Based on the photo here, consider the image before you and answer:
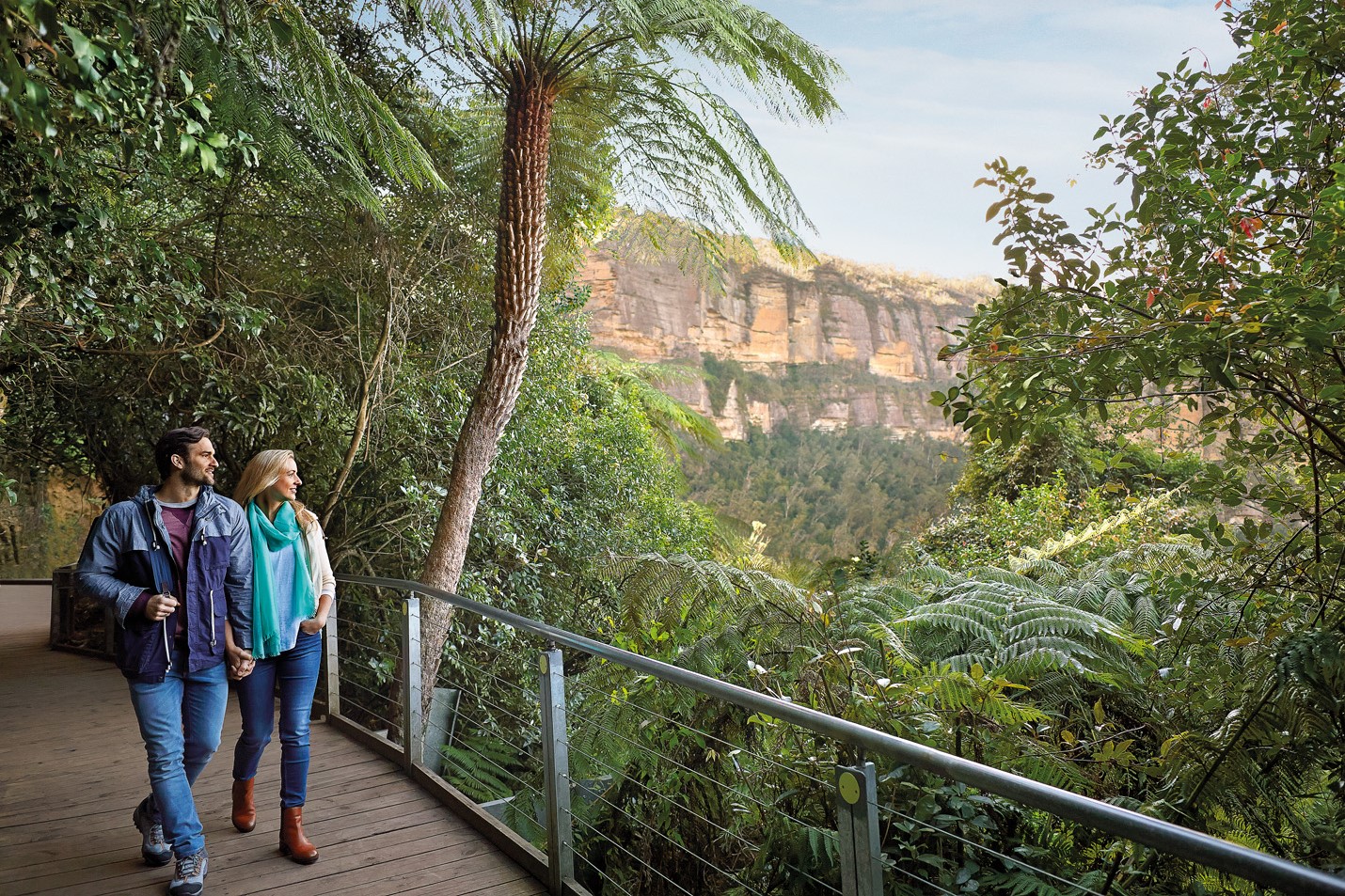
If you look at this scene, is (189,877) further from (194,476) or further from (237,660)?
(194,476)

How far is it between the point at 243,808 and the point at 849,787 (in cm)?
271

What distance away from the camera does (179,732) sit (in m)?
3.00

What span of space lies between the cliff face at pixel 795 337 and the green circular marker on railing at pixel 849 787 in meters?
37.0

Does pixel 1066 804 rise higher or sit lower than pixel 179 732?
higher

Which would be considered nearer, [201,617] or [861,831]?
[861,831]

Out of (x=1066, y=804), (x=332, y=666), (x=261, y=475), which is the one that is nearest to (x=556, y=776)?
(x=261, y=475)

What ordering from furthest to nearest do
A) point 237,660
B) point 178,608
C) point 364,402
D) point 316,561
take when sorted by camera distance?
point 364,402 < point 316,561 < point 237,660 < point 178,608

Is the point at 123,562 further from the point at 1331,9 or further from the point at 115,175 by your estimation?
the point at 1331,9

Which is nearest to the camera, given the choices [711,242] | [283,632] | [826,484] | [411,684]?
[283,632]

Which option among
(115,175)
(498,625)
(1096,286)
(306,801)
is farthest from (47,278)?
(498,625)

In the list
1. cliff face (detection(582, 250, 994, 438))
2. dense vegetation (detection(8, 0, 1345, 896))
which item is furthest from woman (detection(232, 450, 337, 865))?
cliff face (detection(582, 250, 994, 438))

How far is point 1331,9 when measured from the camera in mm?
2395

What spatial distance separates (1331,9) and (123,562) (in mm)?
3850

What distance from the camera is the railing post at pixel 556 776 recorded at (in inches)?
119
